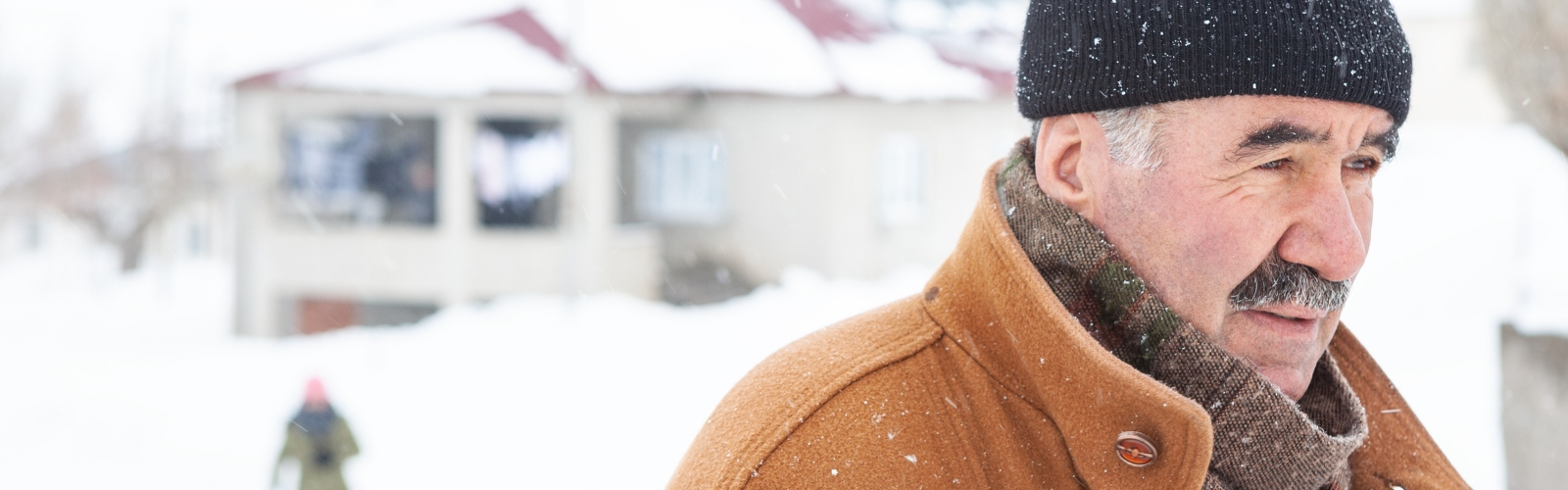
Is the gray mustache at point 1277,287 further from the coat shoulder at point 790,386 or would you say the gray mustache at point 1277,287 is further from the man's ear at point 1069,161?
the coat shoulder at point 790,386

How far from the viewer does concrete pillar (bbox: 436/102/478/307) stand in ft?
54.3

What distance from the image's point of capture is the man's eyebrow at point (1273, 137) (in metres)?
1.43

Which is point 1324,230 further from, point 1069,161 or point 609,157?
point 609,157

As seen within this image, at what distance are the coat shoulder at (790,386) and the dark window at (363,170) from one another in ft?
53.8

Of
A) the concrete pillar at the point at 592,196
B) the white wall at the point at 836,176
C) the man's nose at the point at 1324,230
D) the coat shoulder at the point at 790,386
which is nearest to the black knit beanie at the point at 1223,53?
the man's nose at the point at 1324,230

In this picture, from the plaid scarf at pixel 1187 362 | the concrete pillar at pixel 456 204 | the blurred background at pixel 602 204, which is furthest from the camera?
the concrete pillar at pixel 456 204

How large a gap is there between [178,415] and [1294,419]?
12211mm

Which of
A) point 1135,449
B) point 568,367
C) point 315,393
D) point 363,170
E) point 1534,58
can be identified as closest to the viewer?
point 1135,449

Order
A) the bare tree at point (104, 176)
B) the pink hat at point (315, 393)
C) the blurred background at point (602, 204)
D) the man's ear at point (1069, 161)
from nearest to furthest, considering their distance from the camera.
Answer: the man's ear at point (1069, 161) < the pink hat at point (315, 393) < the blurred background at point (602, 204) < the bare tree at point (104, 176)

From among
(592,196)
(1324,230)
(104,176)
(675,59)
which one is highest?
(675,59)

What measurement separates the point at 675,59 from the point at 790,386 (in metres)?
15.3

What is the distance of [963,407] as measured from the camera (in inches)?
54.6

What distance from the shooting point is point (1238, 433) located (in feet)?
4.57

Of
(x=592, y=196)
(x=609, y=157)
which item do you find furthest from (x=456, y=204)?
(x=609, y=157)
